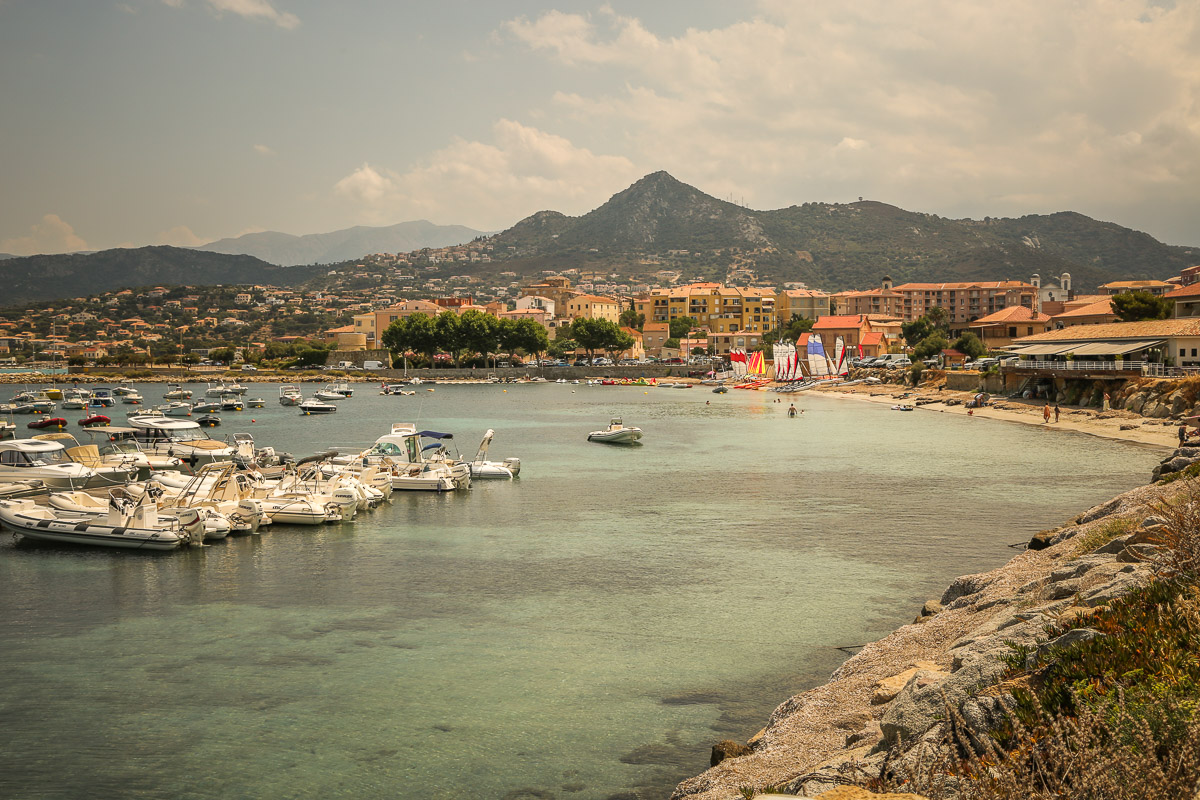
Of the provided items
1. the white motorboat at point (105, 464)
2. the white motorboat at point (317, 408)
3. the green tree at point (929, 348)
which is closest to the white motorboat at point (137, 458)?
the white motorboat at point (105, 464)

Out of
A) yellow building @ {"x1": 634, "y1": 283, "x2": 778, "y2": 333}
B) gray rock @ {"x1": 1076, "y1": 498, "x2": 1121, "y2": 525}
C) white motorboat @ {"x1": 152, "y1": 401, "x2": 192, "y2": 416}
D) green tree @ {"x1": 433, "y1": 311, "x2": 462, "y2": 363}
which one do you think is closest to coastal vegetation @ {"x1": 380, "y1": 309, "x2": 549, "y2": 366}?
green tree @ {"x1": 433, "y1": 311, "x2": 462, "y2": 363}

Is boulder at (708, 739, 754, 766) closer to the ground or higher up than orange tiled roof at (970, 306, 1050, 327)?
closer to the ground

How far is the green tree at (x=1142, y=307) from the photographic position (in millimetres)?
75188

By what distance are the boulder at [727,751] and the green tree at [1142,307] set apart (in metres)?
78.4

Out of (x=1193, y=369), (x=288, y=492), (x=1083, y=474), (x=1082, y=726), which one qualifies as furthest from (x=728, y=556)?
(x=1193, y=369)

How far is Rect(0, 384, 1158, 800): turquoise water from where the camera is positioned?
11.8 meters

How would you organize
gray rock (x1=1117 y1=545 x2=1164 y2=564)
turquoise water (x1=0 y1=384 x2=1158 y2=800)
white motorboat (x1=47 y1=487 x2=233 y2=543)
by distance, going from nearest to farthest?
gray rock (x1=1117 y1=545 x2=1164 y2=564) → turquoise water (x1=0 y1=384 x2=1158 y2=800) → white motorboat (x1=47 y1=487 x2=233 y2=543)

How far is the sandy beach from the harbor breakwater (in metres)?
36.6

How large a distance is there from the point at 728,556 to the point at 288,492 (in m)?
15.6

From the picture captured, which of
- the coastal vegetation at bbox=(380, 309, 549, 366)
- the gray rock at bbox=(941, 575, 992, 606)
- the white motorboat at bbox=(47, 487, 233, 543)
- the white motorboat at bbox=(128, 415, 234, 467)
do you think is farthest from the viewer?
the coastal vegetation at bbox=(380, 309, 549, 366)

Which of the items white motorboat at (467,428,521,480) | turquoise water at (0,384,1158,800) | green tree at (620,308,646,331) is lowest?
turquoise water at (0,384,1158,800)

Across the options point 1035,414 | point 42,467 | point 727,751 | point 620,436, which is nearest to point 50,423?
point 42,467

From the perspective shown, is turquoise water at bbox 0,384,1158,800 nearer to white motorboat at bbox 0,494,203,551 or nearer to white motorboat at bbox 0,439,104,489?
white motorboat at bbox 0,494,203,551

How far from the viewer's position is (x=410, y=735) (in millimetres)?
12453
